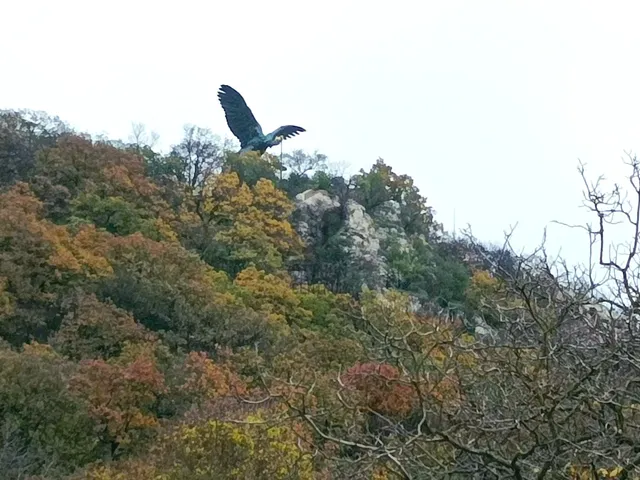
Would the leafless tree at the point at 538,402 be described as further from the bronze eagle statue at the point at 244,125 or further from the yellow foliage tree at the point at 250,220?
the yellow foliage tree at the point at 250,220

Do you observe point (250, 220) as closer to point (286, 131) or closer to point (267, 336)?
point (286, 131)

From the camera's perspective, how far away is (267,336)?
2052 cm

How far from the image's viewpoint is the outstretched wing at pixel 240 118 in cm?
2375

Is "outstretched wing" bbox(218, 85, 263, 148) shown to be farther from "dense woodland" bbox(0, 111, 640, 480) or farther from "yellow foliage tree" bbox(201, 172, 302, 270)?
"yellow foliage tree" bbox(201, 172, 302, 270)

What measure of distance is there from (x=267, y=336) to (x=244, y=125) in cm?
634

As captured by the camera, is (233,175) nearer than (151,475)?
No

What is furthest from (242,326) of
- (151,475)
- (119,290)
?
(151,475)

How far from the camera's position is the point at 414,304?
92.1 ft

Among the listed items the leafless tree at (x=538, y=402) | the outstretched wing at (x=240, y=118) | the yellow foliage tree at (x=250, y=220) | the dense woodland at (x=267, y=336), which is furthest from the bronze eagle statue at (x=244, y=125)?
the leafless tree at (x=538, y=402)

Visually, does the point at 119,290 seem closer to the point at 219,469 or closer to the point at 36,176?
the point at 36,176

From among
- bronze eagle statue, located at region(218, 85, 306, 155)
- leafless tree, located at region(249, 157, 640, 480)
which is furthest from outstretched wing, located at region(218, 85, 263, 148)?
leafless tree, located at region(249, 157, 640, 480)

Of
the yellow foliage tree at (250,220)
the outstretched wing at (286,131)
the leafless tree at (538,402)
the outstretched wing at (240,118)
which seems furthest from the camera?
A: the yellow foliage tree at (250,220)

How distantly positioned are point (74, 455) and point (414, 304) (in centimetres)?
1539

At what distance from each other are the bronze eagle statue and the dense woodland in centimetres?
354
